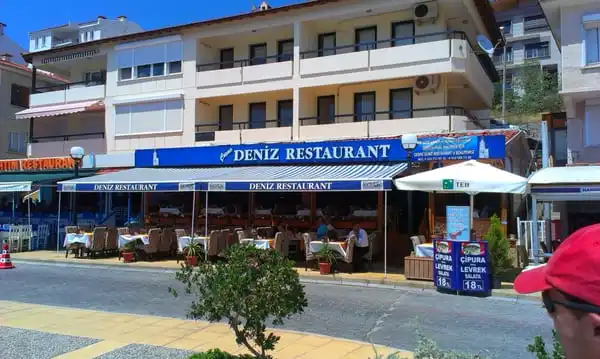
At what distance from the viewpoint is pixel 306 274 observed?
14242 mm

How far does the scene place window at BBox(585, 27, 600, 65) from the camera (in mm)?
17500

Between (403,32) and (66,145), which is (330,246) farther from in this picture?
(66,145)

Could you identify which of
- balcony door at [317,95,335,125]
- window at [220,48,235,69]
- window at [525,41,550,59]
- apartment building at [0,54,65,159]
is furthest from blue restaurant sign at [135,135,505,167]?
window at [525,41,550,59]

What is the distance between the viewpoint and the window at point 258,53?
23.3 metres

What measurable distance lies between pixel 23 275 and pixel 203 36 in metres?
13.2

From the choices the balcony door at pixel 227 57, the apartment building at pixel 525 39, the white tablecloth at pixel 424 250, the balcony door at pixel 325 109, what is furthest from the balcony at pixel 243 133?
the apartment building at pixel 525 39

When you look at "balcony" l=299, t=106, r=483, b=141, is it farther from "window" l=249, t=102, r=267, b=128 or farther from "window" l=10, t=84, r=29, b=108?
"window" l=10, t=84, r=29, b=108

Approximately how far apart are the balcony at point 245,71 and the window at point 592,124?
10985 millimetres

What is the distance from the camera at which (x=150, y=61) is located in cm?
2472

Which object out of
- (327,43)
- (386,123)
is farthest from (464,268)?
(327,43)

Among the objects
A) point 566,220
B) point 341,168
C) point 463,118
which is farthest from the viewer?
point 566,220

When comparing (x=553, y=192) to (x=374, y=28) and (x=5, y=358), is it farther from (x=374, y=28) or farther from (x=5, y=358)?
(x=5, y=358)

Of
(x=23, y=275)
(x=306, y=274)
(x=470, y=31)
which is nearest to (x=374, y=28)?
(x=470, y=31)

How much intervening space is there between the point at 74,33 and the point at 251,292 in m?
89.8
